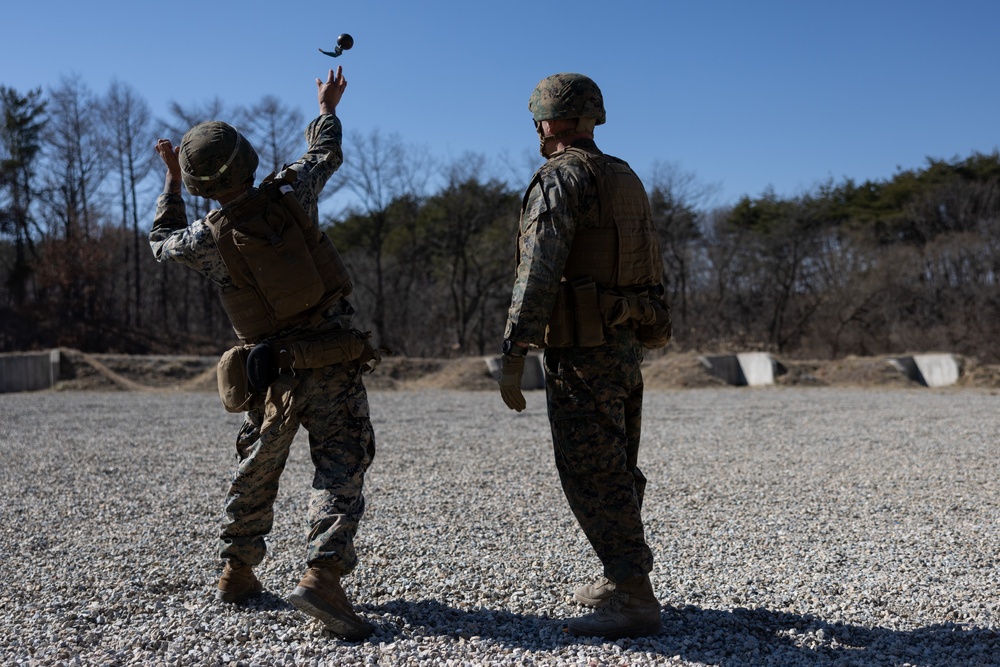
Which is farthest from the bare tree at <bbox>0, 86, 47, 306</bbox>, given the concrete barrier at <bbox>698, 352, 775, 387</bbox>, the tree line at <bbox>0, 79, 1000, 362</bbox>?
the concrete barrier at <bbox>698, 352, 775, 387</bbox>

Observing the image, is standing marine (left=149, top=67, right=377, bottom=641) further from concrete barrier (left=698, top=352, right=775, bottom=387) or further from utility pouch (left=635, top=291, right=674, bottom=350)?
concrete barrier (left=698, top=352, right=775, bottom=387)

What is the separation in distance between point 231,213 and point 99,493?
3861mm

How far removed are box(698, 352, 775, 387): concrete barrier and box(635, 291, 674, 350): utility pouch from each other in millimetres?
14871

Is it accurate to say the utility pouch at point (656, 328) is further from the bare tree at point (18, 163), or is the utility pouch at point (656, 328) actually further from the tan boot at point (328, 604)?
the bare tree at point (18, 163)

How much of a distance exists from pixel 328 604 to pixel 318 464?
20.3 inches

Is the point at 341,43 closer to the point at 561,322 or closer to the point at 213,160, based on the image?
the point at 213,160

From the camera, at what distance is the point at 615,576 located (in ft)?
10.1

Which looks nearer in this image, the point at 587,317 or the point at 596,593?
the point at 587,317

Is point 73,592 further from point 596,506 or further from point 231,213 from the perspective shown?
point 596,506

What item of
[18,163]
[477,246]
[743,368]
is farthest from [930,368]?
[18,163]

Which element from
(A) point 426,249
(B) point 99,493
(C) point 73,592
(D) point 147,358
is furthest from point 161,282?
(C) point 73,592

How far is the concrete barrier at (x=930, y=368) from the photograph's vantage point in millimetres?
17094

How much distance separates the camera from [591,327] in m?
3.03

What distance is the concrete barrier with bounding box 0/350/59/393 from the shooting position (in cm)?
1698
